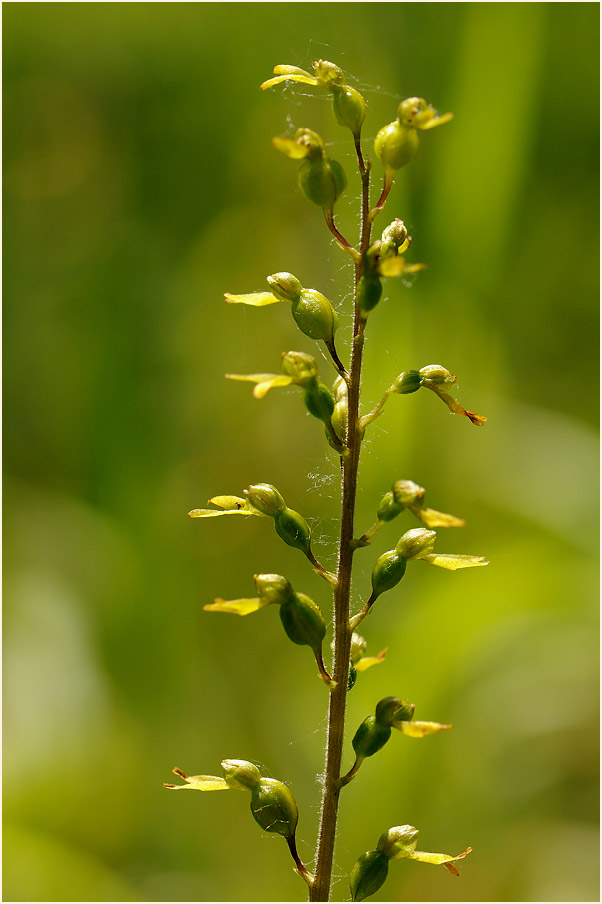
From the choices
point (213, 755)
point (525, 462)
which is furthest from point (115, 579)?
point (525, 462)

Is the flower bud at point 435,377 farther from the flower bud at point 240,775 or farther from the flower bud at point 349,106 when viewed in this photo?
the flower bud at point 240,775

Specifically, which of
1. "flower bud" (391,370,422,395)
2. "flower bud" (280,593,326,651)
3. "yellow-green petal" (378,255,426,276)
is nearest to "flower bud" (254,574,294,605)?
"flower bud" (280,593,326,651)

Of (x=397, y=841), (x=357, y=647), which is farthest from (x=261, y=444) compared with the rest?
(x=397, y=841)

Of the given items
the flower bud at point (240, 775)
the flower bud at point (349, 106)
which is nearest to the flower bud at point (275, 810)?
the flower bud at point (240, 775)

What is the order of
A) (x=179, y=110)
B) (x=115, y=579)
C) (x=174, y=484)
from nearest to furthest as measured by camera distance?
(x=115, y=579)
(x=174, y=484)
(x=179, y=110)

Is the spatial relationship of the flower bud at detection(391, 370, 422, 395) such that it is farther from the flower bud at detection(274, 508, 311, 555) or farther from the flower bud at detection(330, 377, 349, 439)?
the flower bud at detection(274, 508, 311, 555)

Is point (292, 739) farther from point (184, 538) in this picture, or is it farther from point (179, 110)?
point (179, 110)

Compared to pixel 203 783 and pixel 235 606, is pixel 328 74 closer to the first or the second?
pixel 235 606
